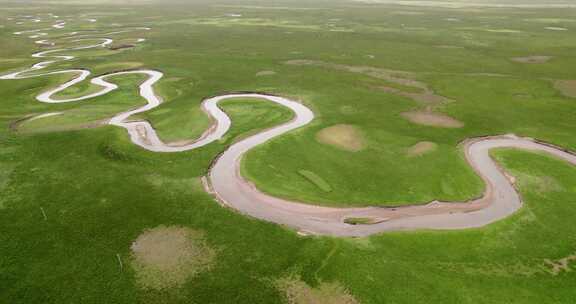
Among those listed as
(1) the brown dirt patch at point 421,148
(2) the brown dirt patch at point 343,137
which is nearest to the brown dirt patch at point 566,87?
(1) the brown dirt patch at point 421,148

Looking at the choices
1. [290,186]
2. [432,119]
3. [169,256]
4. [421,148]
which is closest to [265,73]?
[432,119]

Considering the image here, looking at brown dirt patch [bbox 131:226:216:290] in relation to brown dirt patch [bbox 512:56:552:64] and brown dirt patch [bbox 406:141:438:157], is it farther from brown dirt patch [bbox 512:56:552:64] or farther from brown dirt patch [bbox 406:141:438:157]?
brown dirt patch [bbox 512:56:552:64]

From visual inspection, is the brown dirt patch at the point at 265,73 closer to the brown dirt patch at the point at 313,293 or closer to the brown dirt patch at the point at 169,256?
the brown dirt patch at the point at 169,256

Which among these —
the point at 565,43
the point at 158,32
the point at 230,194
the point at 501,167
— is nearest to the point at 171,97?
the point at 230,194

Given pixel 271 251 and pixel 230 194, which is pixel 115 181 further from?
pixel 271 251

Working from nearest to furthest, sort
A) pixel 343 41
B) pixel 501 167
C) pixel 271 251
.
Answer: pixel 271 251 < pixel 501 167 < pixel 343 41
